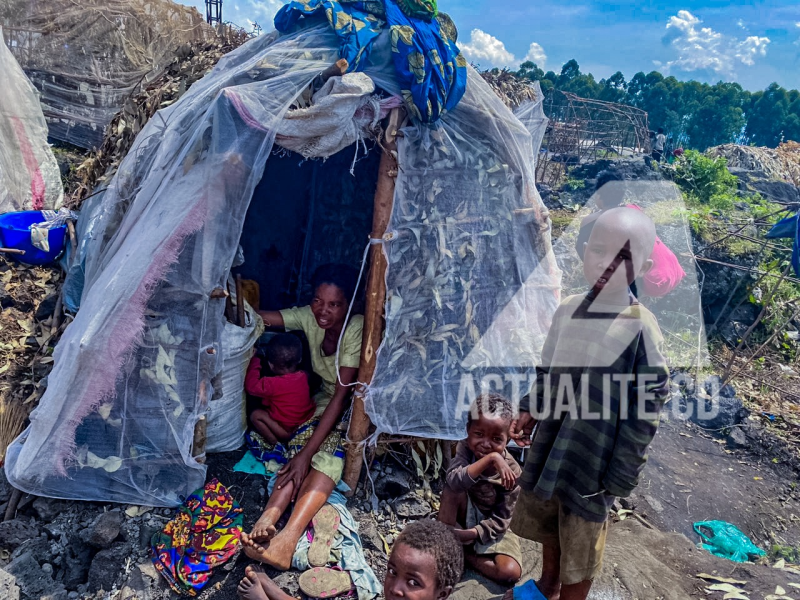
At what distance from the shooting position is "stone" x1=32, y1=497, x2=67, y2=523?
2.52 metres

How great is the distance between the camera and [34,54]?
895cm

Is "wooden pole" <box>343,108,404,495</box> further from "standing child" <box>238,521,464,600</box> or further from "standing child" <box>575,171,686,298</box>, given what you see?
"standing child" <box>575,171,686,298</box>

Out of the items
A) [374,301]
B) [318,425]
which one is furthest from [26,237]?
[374,301]

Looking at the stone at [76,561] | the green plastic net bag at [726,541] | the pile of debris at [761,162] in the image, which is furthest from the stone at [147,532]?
the pile of debris at [761,162]

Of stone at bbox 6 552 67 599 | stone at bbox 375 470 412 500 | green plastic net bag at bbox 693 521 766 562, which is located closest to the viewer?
stone at bbox 6 552 67 599

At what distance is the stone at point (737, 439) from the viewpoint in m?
4.77

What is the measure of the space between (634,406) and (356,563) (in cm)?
154

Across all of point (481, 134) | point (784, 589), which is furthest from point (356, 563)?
point (481, 134)

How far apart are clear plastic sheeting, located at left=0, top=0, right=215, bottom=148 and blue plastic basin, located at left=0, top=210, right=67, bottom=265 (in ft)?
17.5

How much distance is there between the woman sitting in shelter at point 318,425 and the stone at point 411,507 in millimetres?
390

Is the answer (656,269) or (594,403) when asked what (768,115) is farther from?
(594,403)

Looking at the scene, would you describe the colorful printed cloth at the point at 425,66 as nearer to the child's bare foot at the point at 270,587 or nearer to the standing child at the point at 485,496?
the standing child at the point at 485,496

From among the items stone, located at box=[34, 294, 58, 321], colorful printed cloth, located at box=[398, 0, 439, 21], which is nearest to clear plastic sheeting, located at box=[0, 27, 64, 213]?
stone, located at box=[34, 294, 58, 321]

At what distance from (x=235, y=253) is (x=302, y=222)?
187 centimetres
